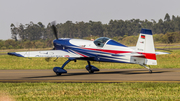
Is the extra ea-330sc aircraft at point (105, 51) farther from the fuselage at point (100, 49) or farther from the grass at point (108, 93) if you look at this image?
the grass at point (108, 93)

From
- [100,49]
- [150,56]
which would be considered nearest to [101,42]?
[100,49]

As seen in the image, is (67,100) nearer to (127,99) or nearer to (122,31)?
(127,99)

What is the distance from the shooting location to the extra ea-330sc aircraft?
17328 mm

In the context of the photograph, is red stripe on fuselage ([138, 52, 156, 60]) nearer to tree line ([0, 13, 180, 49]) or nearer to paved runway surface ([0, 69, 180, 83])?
paved runway surface ([0, 69, 180, 83])

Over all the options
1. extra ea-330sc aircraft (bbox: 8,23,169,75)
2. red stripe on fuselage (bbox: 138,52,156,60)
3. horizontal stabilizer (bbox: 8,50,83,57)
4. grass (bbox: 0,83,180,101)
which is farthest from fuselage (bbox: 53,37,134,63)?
grass (bbox: 0,83,180,101)

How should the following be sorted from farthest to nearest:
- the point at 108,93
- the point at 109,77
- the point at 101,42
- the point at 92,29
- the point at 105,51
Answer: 1. the point at 92,29
2. the point at 101,42
3. the point at 105,51
4. the point at 109,77
5. the point at 108,93

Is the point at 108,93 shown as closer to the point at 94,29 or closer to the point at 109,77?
the point at 109,77

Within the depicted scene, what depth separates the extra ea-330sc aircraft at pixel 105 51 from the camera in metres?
17.3

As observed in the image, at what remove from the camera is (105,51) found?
61.8 ft

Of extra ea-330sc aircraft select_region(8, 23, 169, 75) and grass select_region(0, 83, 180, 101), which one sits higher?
extra ea-330sc aircraft select_region(8, 23, 169, 75)

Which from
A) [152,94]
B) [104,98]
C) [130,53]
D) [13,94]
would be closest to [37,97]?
[13,94]

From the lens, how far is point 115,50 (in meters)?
18.4

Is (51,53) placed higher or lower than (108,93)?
higher

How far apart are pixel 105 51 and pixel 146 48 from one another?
3054 millimetres
